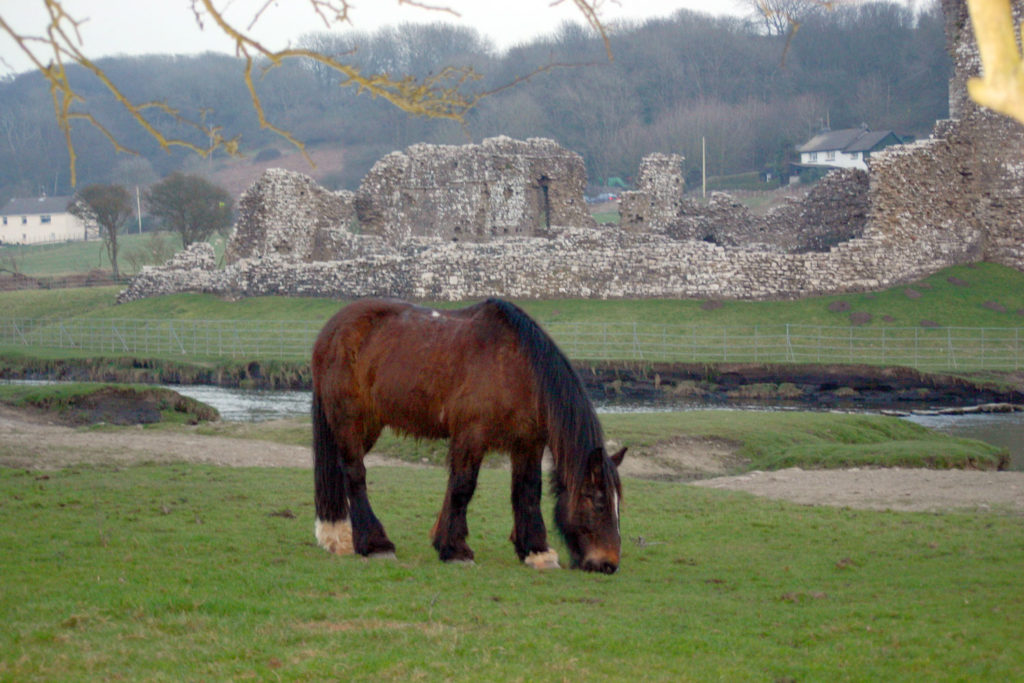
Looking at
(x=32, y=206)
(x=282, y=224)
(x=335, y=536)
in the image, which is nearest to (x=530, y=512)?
(x=335, y=536)

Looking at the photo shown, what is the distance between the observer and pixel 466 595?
6363 millimetres

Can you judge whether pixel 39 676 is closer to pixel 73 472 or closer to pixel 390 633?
pixel 390 633

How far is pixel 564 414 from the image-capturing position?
7.14 meters

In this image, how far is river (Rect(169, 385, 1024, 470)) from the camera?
726 inches

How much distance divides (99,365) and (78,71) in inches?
3490

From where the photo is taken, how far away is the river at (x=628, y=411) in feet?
60.5

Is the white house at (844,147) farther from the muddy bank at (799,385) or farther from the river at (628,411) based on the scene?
the river at (628,411)

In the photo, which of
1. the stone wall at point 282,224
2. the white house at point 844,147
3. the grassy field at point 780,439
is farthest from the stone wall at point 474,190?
the white house at point 844,147

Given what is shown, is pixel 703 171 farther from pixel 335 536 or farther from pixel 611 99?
pixel 335 536

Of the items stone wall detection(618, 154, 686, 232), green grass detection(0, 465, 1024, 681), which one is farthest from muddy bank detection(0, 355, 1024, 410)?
stone wall detection(618, 154, 686, 232)

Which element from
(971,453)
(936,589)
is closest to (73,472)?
(936,589)

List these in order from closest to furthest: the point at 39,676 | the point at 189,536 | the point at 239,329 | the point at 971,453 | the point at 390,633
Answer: the point at 39,676 → the point at 390,633 → the point at 189,536 → the point at 971,453 → the point at 239,329

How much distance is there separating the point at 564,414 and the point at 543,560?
3.95 feet

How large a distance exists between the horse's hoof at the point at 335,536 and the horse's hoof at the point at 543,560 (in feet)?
4.61
